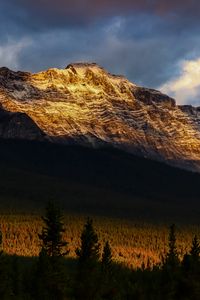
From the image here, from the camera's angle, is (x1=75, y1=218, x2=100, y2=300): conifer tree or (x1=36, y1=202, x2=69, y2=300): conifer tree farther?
(x1=75, y1=218, x2=100, y2=300): conifer tree

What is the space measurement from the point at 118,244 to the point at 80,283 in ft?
434

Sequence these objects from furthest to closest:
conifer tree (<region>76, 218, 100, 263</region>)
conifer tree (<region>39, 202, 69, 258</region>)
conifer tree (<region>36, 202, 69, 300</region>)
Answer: conifer tree (<region>76, 218, 100, 263</region>) < conifer tree (<region>39, 202, 69, 258</region>) < conifer tree (<region>36, 202, 69, 300</region>)

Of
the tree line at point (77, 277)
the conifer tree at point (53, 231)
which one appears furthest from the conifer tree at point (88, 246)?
the conifer tree at point (53, 231)

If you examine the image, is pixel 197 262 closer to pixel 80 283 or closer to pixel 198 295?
pixel 198 295

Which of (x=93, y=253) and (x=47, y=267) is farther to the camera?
(x=93, y=253)

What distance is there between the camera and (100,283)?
63438mm

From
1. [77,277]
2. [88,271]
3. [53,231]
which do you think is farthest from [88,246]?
[53,231]

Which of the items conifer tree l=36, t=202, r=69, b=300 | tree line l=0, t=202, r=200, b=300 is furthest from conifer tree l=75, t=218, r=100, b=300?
conifer tree l=36, t=202, r=69, b=300

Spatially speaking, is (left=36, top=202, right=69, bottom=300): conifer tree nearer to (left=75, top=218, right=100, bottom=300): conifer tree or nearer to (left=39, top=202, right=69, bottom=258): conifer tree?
(left=39, top=202, right=69, bottom=258): conifer tree

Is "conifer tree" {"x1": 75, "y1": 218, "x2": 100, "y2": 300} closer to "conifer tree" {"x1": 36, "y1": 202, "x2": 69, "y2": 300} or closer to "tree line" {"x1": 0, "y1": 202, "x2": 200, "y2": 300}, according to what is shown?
"tree line" {"x1": 0, "y1": 202, "x2": 200, "y2": 300}

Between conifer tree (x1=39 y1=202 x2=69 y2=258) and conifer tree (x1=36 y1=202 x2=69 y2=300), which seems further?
conifer tree (x1=39 y1=202 x2=69 y2=258)

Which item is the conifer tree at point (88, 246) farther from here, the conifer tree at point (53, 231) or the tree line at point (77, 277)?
the conifer tree at point (53, 231)

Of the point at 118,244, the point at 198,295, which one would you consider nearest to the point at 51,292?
the point at 198,295

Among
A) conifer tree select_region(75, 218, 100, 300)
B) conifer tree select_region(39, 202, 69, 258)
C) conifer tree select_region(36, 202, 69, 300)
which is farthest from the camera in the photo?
conifer tree select_region(75, 218, 100, 300)
